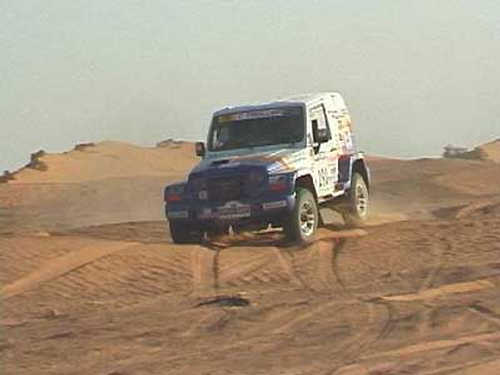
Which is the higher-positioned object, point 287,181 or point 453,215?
point 287,181

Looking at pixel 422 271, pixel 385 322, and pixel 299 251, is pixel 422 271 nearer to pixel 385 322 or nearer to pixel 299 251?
pixel 299 251

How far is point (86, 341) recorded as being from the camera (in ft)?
38.5

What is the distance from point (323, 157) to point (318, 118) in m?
0.61

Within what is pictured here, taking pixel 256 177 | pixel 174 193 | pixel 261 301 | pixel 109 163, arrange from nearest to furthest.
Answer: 1. pixel 261 301
2. pixel 256 177
3. pixel 174 193
4. pixel 109 163

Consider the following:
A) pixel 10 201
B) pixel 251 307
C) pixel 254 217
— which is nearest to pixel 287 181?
pixel 254 217

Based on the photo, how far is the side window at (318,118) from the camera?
65.1 feet

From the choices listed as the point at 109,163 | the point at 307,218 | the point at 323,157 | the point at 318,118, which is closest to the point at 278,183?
the point at 307,218

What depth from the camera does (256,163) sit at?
1850 cm

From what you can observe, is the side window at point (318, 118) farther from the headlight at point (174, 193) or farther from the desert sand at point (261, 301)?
the headlight at point (174, 193)

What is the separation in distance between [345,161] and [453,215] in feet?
11.2

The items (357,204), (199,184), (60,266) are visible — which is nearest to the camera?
(60,266)

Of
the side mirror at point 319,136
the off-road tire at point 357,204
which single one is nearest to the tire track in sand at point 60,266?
the side mirror at point 319,136

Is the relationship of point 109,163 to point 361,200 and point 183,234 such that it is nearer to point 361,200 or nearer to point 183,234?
point 361,200

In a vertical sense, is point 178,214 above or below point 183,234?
above
